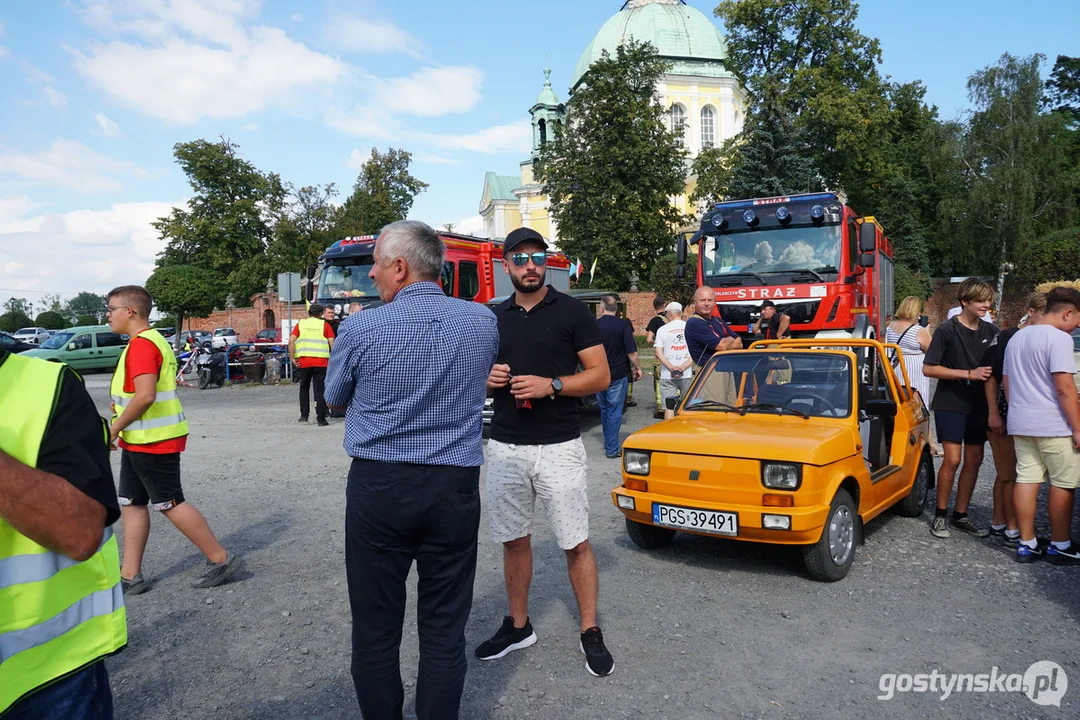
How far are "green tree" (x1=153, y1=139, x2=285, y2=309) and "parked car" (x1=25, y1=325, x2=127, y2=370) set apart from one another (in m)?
21.0

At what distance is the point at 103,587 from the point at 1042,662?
13.8 feet

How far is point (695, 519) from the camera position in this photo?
5.18 meters

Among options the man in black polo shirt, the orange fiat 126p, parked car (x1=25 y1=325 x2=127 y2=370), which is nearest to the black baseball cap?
the man in black polo shirt

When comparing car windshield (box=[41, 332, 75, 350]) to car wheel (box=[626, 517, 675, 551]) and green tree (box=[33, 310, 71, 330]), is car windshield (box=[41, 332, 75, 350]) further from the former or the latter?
green tree (box=[33, 310, 71, 330])

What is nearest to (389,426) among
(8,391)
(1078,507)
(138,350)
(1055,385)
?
(8,391)

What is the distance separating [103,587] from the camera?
1.83 metres

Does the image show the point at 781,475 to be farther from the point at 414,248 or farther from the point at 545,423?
the point at 414,248

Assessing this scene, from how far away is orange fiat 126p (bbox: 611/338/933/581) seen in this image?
196 inches

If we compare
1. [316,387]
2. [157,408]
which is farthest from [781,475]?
[316,387]

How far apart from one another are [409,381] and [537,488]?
1407 mm

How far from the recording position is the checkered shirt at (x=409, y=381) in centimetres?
272

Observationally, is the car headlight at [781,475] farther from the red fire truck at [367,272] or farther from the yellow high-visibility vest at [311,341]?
the red fire truck at [367,272]

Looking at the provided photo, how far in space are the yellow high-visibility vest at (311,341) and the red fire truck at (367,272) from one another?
2122 mm

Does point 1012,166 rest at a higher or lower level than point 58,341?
higher
